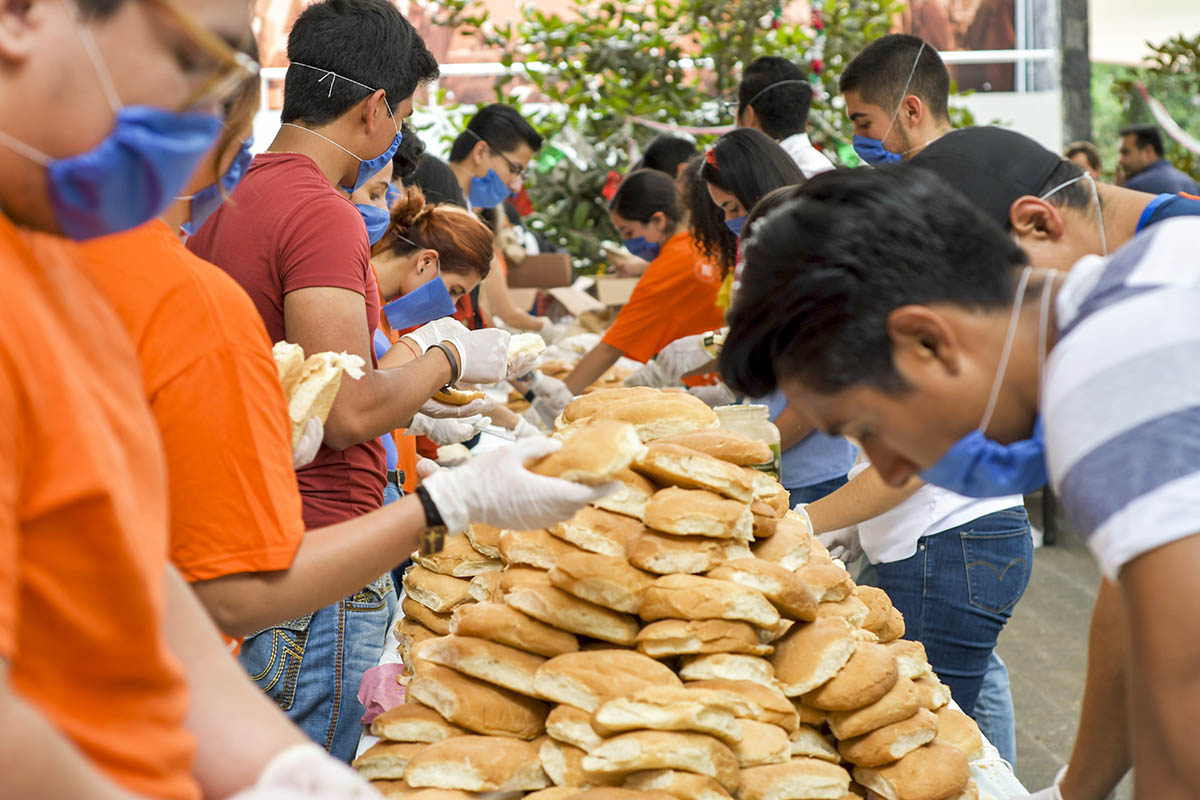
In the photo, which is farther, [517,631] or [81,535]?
[517,631]

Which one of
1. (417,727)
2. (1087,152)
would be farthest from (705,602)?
(1087,152)

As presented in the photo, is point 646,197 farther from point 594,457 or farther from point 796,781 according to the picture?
point 796,781

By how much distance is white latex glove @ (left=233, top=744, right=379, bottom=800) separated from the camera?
1024 millimetres

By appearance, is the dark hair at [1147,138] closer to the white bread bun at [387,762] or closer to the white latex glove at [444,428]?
the white latex glove at [444,428]

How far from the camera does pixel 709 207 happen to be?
13.0ft

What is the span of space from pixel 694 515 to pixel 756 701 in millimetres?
312

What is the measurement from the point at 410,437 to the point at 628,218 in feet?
8.61

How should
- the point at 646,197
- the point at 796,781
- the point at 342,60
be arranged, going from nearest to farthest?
the point at 796,781 < the point at 342,60 < the point at 646,197

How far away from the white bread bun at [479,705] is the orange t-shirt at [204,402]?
37cm

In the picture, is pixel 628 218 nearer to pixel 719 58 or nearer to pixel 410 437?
pixel 410 437

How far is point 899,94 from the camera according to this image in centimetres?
363

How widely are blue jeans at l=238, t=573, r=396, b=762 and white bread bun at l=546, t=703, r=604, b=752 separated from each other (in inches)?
23.3

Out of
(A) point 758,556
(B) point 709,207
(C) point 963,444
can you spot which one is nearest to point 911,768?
(A) point 758,556

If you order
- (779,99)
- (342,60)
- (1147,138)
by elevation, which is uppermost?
(342,60)
